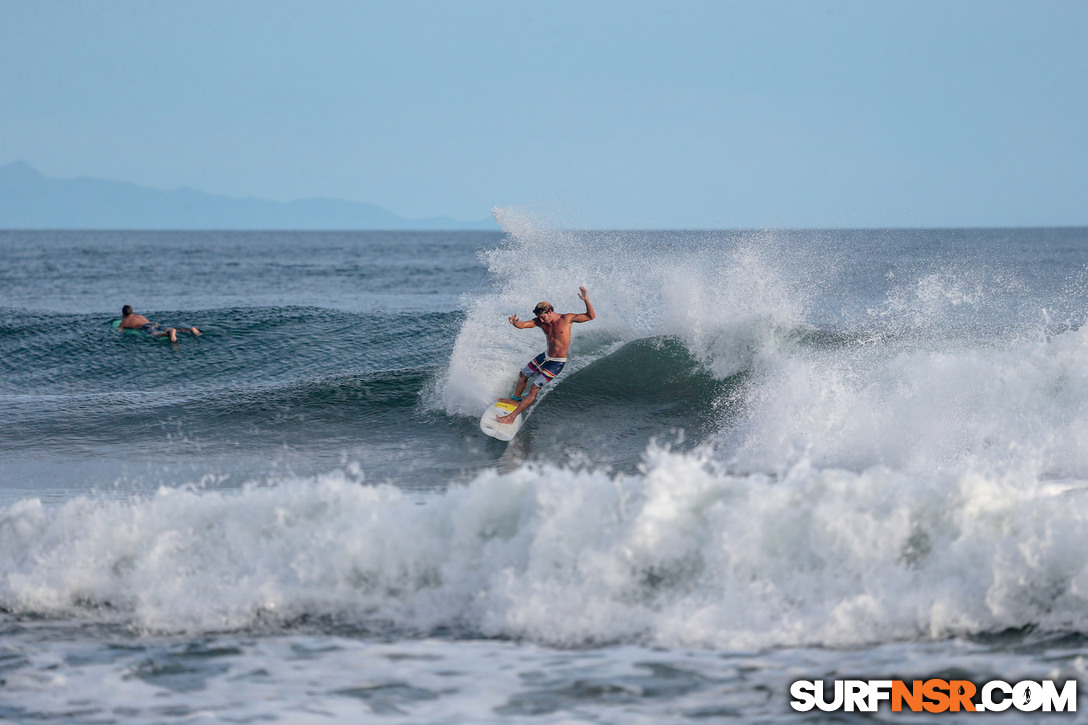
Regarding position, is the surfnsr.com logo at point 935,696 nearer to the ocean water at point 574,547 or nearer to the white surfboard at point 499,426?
the ocean water at point 574,547

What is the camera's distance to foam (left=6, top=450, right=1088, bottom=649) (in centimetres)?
500

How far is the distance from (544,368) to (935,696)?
269 inches

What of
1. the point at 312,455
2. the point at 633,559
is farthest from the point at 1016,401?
the point at 312,455

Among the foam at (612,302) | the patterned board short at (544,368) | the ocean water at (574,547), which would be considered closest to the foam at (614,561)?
the ocean water at (574,547)

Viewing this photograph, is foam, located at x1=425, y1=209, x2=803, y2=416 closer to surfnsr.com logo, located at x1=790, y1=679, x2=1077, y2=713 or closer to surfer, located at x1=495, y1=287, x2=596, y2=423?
surfer, located at x1=495, y1=287, x2=596, y2=423

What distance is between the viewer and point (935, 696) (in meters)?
4.18

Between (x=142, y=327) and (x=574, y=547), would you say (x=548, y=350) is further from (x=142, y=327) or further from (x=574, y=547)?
(x=142, y=327)

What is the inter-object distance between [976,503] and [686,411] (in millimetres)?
6134

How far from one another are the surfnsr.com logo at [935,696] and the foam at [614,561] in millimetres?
507

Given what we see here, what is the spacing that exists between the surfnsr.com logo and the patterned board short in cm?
650

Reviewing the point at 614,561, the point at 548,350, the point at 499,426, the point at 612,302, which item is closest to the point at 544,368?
the point at 548,350

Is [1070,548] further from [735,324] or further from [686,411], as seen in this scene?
[735,324]

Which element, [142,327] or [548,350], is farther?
[142,327]

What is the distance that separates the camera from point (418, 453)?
412 inches
